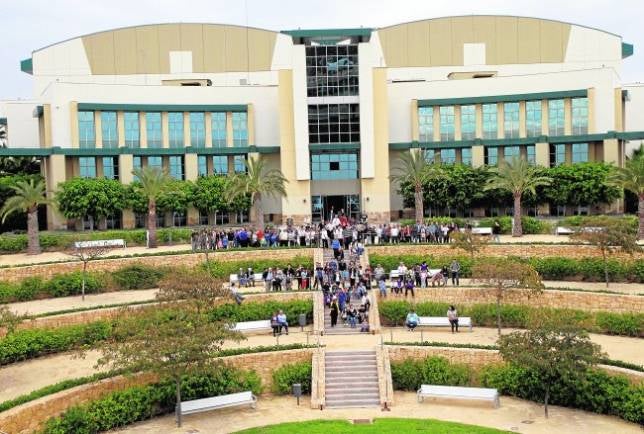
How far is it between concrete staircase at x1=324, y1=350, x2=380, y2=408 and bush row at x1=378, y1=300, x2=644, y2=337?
5603 mm

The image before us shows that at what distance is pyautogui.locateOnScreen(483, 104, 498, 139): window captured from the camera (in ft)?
207

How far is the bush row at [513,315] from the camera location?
33531 millimetres

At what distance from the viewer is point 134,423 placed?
92.0 feet

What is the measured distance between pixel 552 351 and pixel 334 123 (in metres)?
36.6

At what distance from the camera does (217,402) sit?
28359 millimetres

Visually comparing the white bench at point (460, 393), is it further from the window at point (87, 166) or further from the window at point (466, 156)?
the window at point (87, 166)

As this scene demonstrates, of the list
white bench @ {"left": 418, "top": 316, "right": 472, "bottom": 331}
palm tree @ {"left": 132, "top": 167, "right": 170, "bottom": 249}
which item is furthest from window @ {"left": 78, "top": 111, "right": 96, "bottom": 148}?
white bench @ {"left": 418, "top": 316, "right": 472, "bottom": 331}

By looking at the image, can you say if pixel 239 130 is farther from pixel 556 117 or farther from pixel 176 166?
pixel 556 117

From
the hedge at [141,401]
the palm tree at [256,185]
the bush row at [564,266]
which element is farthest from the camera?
the palm tree at [256,185]

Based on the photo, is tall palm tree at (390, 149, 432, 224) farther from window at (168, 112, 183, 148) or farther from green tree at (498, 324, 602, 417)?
green tree at (498, 324, 602, 417)

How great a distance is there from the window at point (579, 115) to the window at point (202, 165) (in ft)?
95.7

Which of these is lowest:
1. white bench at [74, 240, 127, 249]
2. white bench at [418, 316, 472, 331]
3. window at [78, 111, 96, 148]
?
white bench at [418, 316, 472, 331]

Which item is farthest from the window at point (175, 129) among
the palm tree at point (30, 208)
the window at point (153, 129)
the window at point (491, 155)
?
the window at point (491, 155)

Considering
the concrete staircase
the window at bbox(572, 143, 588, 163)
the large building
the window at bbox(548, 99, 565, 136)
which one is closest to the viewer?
the concrete staircase
